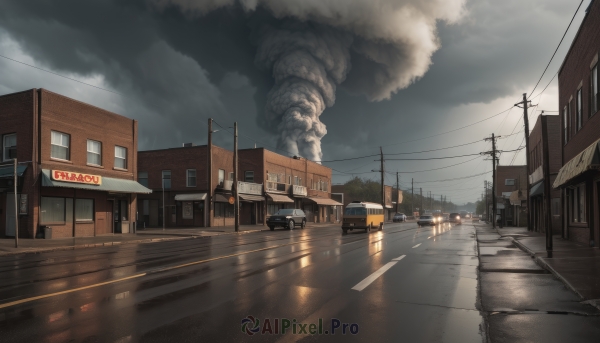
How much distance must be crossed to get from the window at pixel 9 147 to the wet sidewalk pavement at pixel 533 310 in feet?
76.4

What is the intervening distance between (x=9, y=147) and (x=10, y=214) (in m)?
3.54

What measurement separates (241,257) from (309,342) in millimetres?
9091

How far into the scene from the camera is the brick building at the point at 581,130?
16062 mm

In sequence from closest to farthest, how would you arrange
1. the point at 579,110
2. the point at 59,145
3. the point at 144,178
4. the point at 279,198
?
1. the point at 579,110
2. the point at 59,145
3. the point at 144,178
4. the point at 279,198

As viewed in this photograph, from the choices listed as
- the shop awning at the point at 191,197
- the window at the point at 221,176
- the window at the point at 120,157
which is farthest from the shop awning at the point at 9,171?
the window at the point at 221,176

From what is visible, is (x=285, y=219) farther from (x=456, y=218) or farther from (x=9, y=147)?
(x=456, y=218)

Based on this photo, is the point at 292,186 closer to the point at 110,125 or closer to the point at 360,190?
the point at 110,125

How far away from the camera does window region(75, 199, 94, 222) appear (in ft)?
82.6

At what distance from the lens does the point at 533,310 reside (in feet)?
23.6

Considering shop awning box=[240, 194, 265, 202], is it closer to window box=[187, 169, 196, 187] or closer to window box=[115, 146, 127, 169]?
window box=[187, 169, 196, 187]

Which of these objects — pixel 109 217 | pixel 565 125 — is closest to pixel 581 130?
pixel 565 125

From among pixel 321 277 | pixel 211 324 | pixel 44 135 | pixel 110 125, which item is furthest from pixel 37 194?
pixel 211 324

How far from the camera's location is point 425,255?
50.9 ft

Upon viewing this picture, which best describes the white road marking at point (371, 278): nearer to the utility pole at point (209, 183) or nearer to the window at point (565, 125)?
the window at point (565, 125)
